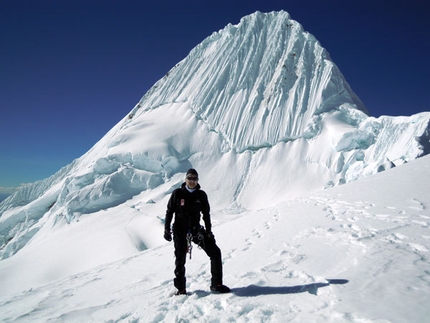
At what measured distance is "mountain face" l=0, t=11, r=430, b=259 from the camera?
2441 centimetres

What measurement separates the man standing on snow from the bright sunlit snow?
0.51m

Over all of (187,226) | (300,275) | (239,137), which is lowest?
(300,275)

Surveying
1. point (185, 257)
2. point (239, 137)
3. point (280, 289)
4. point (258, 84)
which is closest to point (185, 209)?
point (185, 257)

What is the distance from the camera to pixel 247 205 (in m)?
24.9

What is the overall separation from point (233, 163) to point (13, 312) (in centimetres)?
2417

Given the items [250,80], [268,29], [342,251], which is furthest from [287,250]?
[268,29]

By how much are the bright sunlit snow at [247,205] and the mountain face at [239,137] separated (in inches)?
5.7

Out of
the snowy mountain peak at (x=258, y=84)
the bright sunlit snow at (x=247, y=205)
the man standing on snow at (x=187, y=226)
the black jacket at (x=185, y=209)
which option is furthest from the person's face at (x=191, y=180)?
the snowy mountain peak at (x=258, y=84)

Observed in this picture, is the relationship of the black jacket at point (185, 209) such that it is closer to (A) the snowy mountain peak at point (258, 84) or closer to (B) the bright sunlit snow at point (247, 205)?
(B) the bright sunlit snow at point (247, 205)

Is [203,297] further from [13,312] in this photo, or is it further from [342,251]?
[13,312]

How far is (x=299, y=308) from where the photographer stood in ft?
10.1

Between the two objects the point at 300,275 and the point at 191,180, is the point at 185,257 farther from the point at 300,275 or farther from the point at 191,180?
the point at 300,275

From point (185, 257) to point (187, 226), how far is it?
458mm

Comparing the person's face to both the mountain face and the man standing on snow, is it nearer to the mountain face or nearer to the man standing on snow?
the man standing on snow
